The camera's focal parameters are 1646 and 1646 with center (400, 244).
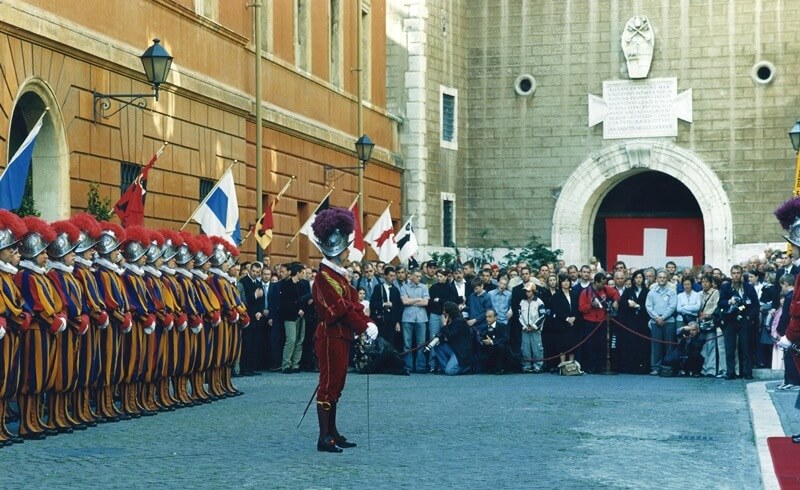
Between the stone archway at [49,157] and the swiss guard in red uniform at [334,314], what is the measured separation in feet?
26.4

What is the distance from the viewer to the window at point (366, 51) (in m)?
37.1

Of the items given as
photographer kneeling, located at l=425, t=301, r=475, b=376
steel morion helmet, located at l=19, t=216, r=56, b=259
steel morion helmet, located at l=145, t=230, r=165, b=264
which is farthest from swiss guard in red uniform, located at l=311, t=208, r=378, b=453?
photographer kneeling, located at l=425, t=301, r=475, b=376

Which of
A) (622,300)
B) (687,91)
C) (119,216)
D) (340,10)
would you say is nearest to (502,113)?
(687,91)

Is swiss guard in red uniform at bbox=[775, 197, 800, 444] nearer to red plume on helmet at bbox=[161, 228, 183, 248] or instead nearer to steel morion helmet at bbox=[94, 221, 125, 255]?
steel morion helmet at bbox=[94, 221, 125, 255]

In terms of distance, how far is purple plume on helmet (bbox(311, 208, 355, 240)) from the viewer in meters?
13.3

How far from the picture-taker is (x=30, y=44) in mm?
19766

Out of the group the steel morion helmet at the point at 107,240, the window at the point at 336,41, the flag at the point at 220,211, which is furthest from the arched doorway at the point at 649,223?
the steel morion helmet at the point at 107,240

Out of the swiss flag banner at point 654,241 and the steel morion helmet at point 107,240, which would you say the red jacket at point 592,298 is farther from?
the swiss flag banner at point 654,241

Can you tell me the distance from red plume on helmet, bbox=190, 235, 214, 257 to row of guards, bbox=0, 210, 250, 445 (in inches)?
0.6

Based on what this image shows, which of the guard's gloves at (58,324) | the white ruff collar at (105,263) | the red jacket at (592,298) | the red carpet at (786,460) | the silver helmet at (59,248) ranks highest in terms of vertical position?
the silver helmet at (59,248)

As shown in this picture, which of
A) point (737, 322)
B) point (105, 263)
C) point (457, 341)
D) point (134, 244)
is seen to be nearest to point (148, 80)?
point (134, 244)

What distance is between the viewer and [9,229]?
1351 centimetres

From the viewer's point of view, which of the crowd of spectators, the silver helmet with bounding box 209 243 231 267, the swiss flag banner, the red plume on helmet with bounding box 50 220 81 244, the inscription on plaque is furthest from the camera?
the swiss flag banner

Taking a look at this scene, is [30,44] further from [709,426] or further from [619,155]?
[619,155]
